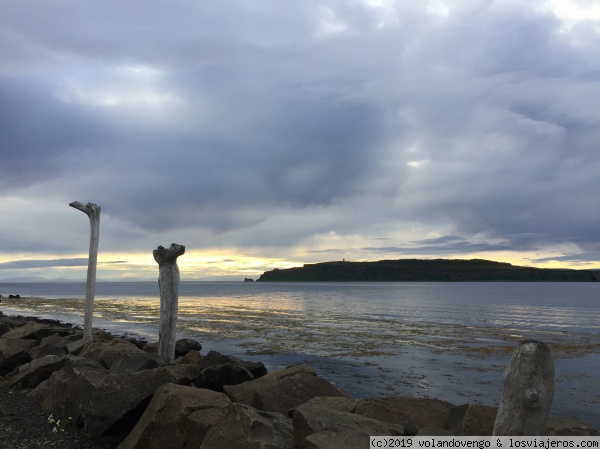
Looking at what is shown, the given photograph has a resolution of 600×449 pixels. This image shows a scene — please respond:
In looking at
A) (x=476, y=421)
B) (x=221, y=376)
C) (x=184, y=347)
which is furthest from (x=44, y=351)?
(x=476, y=421)

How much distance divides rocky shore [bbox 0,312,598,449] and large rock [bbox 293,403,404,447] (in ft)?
0.05

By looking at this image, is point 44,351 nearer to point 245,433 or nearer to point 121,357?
point 121,357

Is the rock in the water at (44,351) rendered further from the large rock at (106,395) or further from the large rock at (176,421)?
the large rock at (176,421)

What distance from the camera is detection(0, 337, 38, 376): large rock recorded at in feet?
45.7

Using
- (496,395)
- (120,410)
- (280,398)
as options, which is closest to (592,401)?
(496,395)

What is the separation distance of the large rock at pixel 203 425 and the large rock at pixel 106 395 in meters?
0.69

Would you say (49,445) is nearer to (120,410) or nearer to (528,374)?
(120,410)

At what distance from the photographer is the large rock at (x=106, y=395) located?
8.09m

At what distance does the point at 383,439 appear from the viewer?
662 cm

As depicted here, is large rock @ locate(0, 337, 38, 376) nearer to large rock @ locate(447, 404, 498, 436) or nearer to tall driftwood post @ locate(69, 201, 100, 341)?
tall driftwood post @ locate(69, 201, 100, 341)

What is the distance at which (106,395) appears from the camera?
8375mm

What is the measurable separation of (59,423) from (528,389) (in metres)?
7.60

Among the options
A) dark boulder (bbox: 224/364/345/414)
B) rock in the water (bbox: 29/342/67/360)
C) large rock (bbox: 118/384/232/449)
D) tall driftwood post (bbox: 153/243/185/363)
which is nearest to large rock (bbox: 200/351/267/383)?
tall driftwood post (bbox: 153/243/185/363)

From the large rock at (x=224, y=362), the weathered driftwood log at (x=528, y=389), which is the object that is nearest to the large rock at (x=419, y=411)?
the weathered driftwood log at (x=528, y=389)
